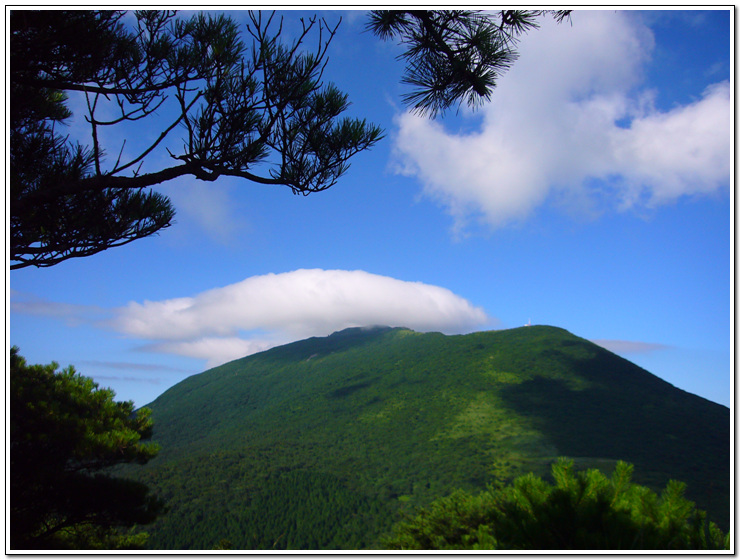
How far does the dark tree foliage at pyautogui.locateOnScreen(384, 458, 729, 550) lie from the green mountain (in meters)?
15.6

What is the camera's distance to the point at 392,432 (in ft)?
86.2

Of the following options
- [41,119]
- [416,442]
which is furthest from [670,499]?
[416,442]

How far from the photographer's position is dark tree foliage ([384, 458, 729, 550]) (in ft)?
5.93

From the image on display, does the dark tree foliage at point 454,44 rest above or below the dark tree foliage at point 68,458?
above

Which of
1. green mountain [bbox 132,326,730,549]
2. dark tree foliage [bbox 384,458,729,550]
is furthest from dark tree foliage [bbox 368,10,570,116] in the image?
green mountain [bbox 132,326,730,549]

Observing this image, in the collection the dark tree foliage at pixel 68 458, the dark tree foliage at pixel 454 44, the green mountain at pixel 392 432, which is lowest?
the green mountain at pixel 392 432

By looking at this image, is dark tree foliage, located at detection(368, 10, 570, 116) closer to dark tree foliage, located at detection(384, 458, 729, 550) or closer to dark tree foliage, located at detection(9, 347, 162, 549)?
dark tree foliage, located at detection(384, 458, 729, 550)

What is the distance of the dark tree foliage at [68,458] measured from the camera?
11.3ft

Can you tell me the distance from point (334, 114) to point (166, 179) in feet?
3.66

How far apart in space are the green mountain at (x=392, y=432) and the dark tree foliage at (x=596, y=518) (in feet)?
51.2

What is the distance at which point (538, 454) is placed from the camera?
21.6 m

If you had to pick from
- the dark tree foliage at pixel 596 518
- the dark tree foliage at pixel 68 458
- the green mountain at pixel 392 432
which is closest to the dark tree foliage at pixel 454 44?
the dark tree foliage at pixel 596 518

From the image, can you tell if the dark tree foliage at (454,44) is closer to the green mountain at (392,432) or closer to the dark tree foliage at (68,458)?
the dark tree foliage at (68,458)
